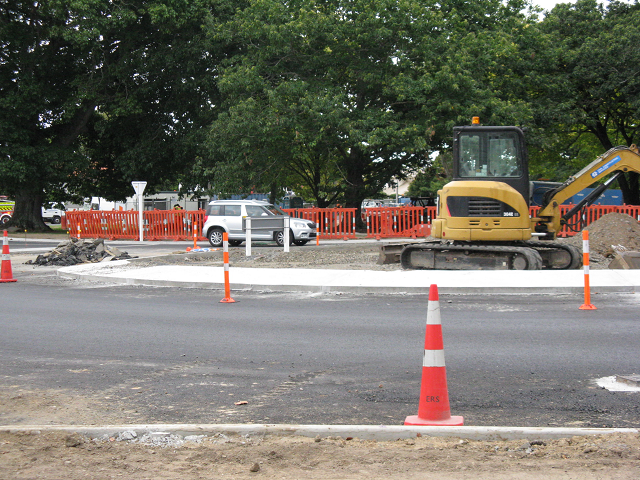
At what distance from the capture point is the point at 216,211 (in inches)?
1043

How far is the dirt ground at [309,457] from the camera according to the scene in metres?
4.00

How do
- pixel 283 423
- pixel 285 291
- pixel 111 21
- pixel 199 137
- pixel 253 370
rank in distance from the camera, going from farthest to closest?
pixel 199 137, pixel 111 21, pixel 285 291, pixel 253 370, pixel 283 423

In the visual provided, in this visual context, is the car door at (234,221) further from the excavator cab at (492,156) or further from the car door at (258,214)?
the excavator cab at (492,156)

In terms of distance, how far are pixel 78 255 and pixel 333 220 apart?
12.7 meters

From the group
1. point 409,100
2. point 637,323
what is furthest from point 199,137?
point 637,323

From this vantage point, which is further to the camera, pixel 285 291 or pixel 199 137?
pixel 199 137

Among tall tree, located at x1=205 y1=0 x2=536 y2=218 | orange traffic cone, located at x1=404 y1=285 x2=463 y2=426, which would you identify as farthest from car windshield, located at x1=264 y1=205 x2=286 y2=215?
orange traffic cone, located at x1=404 y1=285 x2=463 y2=426

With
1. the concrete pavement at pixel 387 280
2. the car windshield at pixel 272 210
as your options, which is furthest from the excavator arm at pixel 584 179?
the car windshield at pixel 272 210

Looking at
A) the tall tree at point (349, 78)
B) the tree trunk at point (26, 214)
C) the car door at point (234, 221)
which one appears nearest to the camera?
the car door at point (234, 221)

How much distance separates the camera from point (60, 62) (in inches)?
1494

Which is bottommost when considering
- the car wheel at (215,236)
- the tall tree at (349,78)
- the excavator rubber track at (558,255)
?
the excavator rubber track at (558,255)

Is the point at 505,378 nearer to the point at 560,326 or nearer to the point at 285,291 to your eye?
the point at 560,326

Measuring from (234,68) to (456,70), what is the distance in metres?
11.2

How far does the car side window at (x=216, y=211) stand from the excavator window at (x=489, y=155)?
13752 millimetres
